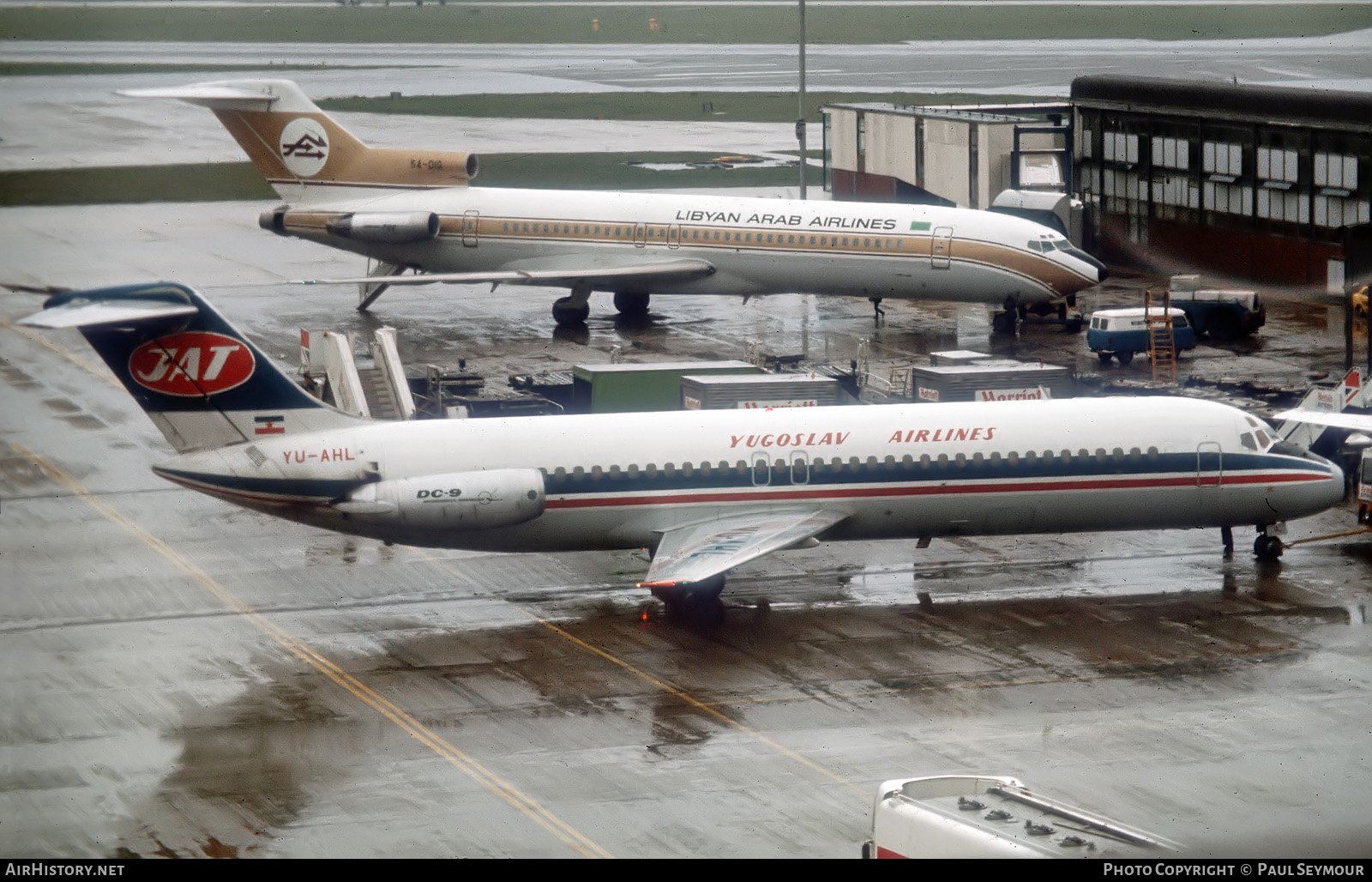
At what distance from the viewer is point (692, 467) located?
3098cm

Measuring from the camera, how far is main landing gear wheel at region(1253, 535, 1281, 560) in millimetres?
32969

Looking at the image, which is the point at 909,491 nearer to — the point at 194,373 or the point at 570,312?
the point at 194,373

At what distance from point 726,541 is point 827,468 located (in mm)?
2391

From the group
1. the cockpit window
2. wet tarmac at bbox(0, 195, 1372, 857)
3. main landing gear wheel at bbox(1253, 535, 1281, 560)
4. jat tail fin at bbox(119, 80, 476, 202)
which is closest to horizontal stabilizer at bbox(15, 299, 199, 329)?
wet tarmac at bbox(0, 195, 1372, 857)

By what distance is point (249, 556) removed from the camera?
34.7 m

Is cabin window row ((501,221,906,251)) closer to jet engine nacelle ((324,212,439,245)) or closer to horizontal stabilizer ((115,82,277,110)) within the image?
jet engine nacelle ((324,212,439,245))

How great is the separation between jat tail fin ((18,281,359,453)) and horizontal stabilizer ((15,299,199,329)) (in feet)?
0.08

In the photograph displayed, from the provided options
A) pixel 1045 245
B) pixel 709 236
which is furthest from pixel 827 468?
pixel 1045 245

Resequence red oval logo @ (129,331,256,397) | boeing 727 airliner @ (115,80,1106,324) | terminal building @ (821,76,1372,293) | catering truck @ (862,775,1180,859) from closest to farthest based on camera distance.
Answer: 1. catering truck @ (862,775,1180,859)
2. red oval logo @ (129,331,256,397)
3. boeing 727 airliner @ (115,80,1106,324)
4. terminal building @ (821,76,1372,293)

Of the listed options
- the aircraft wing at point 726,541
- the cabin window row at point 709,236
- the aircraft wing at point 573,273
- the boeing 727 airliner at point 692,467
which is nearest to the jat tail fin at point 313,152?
the cabin window row at point 709,236

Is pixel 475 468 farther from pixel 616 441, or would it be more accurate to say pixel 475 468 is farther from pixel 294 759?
pixel 294 759

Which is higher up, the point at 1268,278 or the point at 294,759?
the point at 1268,278
